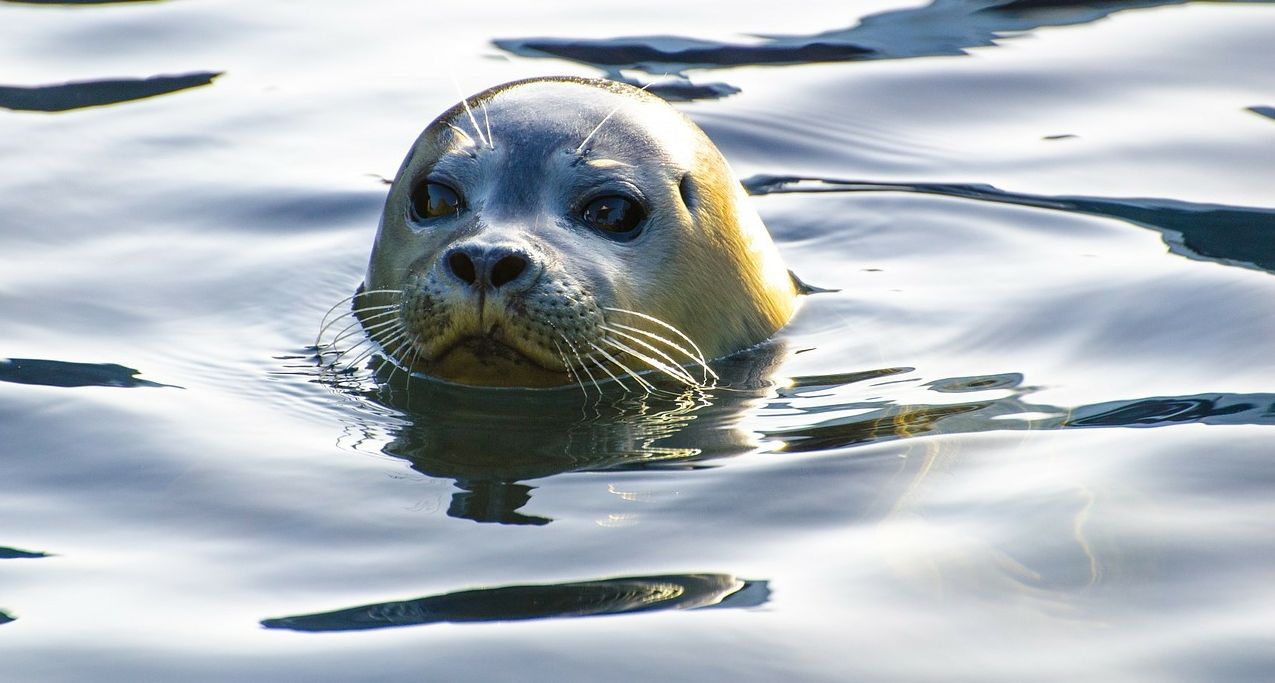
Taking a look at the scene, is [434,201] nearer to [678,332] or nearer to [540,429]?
[678,332]

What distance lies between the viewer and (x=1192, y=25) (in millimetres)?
9000

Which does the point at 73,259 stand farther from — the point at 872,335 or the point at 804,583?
the point at 804,583

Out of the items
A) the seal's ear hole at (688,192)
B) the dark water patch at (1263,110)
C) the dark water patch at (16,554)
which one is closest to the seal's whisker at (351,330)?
the seal's ear hole at (688,192)

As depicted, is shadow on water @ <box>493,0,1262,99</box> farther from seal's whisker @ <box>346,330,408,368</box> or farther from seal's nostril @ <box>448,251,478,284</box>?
seal's nostril @ <box>448,251,478,284</box>

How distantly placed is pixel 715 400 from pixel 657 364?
193 millimetres

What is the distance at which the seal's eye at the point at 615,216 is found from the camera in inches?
207

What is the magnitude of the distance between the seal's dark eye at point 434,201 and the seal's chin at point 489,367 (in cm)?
49

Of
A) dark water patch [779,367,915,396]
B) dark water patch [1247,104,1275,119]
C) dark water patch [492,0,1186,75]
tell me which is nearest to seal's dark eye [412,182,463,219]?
dark water patch [779,367,915,396]

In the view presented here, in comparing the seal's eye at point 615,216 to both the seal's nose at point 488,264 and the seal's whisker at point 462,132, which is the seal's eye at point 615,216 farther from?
the seal's nose at point 488,264

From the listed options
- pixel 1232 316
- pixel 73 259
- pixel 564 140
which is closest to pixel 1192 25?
pixel 1232 316

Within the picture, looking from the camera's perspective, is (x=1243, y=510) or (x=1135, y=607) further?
(x=1243, y=510)

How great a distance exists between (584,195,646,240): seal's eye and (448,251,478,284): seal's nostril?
0.56m

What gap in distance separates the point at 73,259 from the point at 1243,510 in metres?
3.97

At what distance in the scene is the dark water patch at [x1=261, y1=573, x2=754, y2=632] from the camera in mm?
3457
